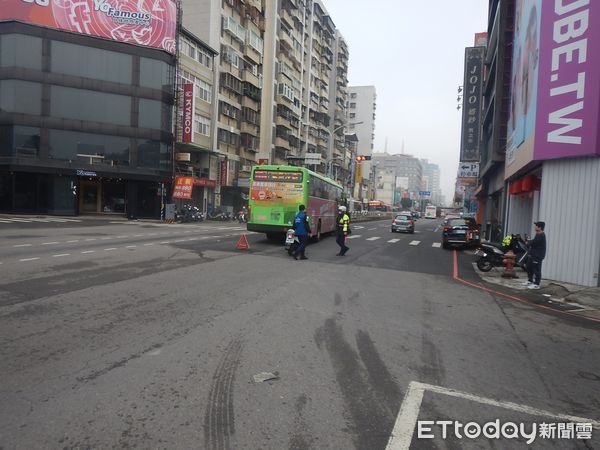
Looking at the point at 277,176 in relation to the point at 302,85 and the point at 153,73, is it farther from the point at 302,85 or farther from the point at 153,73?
the point at 302,85

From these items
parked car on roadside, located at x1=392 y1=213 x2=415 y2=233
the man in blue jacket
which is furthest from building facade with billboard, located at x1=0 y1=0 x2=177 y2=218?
the man in blue jacket

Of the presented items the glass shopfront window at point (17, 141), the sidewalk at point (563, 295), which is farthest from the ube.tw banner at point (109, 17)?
the sidewalk at point (563, 295)

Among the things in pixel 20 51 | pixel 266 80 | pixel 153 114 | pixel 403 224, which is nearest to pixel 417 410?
pixel 403 224

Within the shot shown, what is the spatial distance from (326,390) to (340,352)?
1.16 metres

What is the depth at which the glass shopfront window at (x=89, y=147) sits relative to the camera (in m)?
33.3

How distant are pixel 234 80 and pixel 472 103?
988 inches

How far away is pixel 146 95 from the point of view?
119 ft

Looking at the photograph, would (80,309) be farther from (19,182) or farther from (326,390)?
(19,182)

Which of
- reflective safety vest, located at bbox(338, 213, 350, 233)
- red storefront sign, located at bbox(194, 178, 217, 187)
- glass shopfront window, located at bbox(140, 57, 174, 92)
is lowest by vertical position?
reflective safety vest, located at bbox(338, 213, 350, 233)

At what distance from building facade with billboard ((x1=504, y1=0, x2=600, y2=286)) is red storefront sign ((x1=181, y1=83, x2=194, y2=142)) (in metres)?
29.1

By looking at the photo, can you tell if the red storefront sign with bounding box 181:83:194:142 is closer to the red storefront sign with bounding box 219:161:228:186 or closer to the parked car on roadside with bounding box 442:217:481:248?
the red storefront sign with bounding box 219:161:228:186

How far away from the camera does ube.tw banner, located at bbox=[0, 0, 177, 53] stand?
107 feet

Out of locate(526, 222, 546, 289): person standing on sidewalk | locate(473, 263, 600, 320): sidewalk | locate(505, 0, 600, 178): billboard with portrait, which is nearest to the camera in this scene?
locate(473, 263, 600, 320): sidewalk

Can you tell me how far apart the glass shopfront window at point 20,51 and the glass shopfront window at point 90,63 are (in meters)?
1.06
